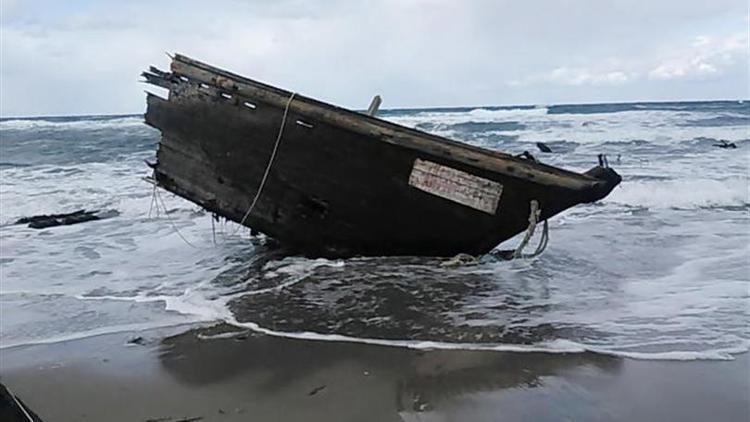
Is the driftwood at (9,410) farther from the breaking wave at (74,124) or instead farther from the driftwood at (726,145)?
the breaking wave at (74,124)

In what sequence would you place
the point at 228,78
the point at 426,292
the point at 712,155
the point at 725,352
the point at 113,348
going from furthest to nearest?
the point at 712,155
the point at 228,78
the point at 426,292
the point at 113,348
the point at 725,352

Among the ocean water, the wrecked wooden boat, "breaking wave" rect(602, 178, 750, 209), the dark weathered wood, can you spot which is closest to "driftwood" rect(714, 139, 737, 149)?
"breaking wave" rect(602, 178, 750, 209)

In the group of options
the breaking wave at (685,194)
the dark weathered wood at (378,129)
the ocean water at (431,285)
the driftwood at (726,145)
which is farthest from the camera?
the driftwood at (726,145)

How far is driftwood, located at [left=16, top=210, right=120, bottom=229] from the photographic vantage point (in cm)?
1160

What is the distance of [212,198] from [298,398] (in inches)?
151

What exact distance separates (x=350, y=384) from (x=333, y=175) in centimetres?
302

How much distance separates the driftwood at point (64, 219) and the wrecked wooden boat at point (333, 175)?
4716 mm

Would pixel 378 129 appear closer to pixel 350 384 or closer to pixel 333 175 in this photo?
pixel 333 175

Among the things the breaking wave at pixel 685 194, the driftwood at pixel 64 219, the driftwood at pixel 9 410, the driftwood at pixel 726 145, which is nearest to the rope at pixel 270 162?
the driftwood at pixel 9 410

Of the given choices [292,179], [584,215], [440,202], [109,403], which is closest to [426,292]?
[440,202]

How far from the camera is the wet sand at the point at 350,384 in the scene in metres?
3.88

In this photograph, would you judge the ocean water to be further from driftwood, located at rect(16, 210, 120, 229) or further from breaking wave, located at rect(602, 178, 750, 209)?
driftwood, located at rect(16, 210, 120, 229)

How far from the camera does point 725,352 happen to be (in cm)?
472

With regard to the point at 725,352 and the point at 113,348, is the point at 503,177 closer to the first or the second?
the point at 725,352
